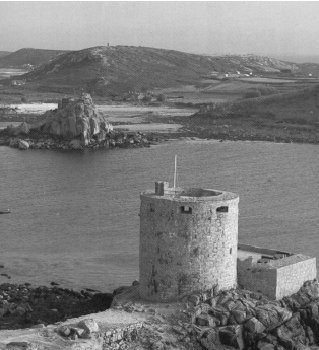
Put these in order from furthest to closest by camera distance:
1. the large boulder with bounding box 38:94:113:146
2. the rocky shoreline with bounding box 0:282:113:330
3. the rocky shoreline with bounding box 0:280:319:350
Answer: the large boulder with bounding box 38:94:113:146 → the rocky shoreline with bounding box 0:282:113:330 → the rocky shoreline with bounding box 0:280:319:350

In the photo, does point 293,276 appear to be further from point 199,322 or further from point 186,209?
point 186,209

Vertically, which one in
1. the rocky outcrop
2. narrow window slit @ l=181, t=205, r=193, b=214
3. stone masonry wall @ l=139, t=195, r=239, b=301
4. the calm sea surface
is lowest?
the calm sea surface

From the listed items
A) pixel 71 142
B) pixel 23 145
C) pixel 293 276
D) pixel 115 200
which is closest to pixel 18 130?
pixel 23 145

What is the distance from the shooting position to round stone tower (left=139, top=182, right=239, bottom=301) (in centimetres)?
3072

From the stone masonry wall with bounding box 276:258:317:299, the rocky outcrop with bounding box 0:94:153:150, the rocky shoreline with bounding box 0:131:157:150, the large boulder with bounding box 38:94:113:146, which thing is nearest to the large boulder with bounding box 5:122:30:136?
the rocky outcrop with bounding box 0:94:153:150

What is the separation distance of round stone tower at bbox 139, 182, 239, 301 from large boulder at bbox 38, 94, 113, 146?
61826 millimetres

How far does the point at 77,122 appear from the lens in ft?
309

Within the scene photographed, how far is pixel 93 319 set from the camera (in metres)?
29.3

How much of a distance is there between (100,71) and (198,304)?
161128 mm

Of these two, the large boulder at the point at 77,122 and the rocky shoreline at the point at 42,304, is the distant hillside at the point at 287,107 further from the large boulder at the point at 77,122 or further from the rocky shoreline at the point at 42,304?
the rocky shoreline at the point at 42,304

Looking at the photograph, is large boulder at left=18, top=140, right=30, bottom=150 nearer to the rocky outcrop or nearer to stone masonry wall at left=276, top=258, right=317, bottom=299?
the rocky outcrop

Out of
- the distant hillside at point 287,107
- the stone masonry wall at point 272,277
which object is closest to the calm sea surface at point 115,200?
the stone masonry wall at point 272,277

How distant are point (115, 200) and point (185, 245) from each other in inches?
1179

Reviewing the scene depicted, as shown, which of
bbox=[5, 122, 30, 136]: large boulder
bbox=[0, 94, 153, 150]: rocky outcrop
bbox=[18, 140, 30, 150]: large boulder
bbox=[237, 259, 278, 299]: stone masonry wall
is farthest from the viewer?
bbox=[5, 122, 30, 136]: large boulder
